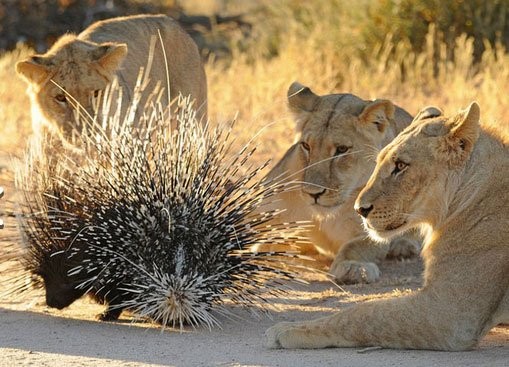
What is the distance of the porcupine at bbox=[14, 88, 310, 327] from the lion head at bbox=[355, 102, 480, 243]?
0.85 meters

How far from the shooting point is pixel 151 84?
993 cm

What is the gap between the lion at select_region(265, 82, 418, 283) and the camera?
24.3 ft

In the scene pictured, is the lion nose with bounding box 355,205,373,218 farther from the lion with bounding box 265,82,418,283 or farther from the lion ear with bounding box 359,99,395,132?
the lion ear with bounding box 359,99,395,132

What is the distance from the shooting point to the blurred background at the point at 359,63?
12781mm

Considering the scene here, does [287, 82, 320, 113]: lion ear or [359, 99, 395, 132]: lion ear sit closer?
[359, 99, 395, 132]: lion ear

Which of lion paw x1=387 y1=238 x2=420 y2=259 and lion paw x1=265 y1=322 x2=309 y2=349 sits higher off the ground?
lion paw x1=265 y1=322 x2=309 y2=349

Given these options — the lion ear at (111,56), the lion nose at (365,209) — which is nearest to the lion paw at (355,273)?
the lion nose at (365,209)

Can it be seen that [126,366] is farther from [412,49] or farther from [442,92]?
[412,49]

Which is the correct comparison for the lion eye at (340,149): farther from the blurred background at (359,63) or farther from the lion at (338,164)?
the blurred background at (359,63)

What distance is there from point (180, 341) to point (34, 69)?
3.64 meters

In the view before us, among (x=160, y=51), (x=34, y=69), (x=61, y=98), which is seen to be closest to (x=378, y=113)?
(x=61, y=98)

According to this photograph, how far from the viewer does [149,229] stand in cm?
622

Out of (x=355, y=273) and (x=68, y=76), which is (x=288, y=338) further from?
(x=68, y=76)

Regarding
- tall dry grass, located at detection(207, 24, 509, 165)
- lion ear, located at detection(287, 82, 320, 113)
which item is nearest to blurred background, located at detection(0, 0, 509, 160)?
tall dry grass, located at detection(207, 24, 509, 165)
